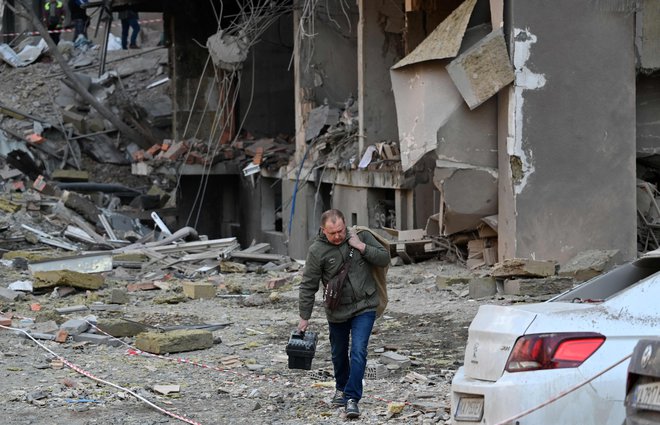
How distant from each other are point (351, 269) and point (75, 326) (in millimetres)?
5081

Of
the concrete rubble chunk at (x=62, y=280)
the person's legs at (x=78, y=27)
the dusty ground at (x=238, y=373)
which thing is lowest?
the dusty ground at (x=238, y=373)

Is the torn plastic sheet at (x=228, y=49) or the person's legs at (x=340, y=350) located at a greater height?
the torn plastic sheet at (x=228, y=49)

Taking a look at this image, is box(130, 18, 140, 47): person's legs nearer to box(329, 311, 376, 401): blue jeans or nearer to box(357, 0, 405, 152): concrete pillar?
box(357, 0, 405, 152): concrete pillar

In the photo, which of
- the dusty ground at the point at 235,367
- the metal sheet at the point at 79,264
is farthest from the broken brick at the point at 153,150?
the dusty ground at the point at 235,367

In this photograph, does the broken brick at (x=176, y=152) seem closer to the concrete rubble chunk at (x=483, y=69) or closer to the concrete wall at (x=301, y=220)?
the concrete wall at (x=301, y=220)

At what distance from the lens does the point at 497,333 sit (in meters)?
5.84

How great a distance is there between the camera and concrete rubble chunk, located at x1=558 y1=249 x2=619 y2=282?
46.3 ft

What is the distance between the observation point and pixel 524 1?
14.8 meters

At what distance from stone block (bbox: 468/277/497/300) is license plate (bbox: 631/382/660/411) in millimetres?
9266

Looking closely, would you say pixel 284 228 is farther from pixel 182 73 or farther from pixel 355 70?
pixel 182 73

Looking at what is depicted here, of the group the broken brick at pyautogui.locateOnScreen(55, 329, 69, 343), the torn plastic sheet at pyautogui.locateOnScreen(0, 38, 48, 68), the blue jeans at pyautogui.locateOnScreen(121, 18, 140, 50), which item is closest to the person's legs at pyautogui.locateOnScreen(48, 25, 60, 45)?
the torn plastic sheet at pyautogui.locateOnScreen(0, 38, 48, 68)

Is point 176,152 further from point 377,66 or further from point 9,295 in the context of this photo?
point 9,295

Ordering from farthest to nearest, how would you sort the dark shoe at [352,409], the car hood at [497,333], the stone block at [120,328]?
the stone block at [120,328] < the dark shoe at [352,409] < the car hood at [497,333]

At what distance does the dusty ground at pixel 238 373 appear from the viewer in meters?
8.63
